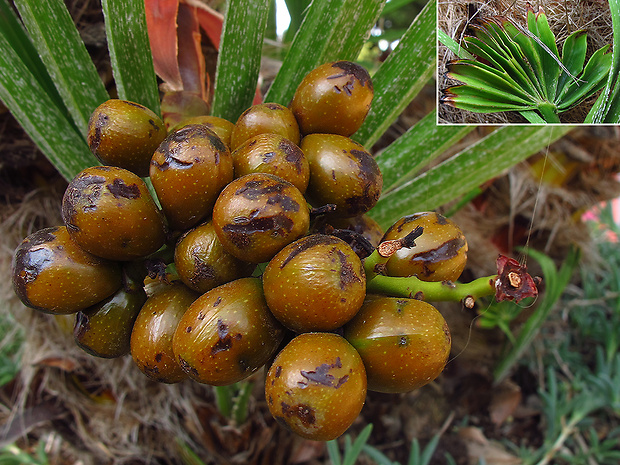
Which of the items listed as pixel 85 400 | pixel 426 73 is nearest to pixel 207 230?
pixel 426 73

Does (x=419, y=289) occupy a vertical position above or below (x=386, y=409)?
above

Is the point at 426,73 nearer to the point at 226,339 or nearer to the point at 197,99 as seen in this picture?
the point at 197,99

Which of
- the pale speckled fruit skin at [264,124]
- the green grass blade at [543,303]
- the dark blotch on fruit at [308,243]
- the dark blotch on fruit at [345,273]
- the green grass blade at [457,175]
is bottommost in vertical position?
the green grass blade at [543,303]

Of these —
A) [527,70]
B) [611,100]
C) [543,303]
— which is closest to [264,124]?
[527,70]

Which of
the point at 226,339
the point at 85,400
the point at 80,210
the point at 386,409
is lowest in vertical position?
the point at 386,409

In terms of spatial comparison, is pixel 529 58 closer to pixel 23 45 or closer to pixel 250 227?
pixel 250 227

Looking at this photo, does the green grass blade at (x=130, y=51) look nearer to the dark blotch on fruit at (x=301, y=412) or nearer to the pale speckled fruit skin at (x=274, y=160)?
the pale speckled fruit skin at (x=274, y=160)

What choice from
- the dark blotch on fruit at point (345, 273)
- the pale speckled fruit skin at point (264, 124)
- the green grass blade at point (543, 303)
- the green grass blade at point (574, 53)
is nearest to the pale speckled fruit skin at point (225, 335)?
the dark blotch on fruit at point (345, 273)
